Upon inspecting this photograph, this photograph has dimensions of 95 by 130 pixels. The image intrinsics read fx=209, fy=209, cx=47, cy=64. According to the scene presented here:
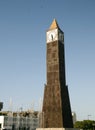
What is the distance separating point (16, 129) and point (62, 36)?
48399mm

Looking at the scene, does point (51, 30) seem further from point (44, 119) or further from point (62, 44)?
point (44, 119)

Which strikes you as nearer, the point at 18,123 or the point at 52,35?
the point at 52,35

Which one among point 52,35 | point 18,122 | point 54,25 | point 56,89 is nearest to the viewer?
point 56,89

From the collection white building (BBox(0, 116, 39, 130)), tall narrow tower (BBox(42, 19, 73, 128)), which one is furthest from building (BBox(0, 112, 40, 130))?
tall narrow tower (BBox(42, 19, 73, 128))

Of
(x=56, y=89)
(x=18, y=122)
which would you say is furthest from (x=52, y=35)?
(x=18, y=122)

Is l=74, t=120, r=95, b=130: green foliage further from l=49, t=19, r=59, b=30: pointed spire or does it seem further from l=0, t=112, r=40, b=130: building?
l=49, t=19, r=59, b=30: pointed spire

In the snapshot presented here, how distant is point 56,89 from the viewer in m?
35.5

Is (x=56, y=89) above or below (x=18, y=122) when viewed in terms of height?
above

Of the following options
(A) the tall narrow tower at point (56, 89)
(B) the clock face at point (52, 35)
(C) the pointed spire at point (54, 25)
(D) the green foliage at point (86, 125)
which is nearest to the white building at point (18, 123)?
(D) the green foliage at point (86, 125)

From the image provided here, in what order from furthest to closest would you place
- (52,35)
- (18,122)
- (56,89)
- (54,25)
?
1. (18,122)
2. (54,25)
3. (52,35)
4. (56,89)

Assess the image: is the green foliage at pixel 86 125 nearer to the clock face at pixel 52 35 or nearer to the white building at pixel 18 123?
the white building at pixel 18 123

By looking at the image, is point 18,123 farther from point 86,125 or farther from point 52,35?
point 52,35

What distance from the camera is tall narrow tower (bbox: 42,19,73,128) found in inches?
1334

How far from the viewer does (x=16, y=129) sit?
7688 centimetres
